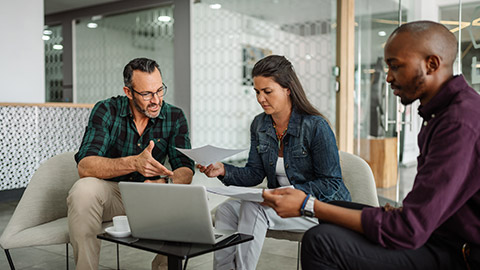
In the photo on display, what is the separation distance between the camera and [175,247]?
142cm

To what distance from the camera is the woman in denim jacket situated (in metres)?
1.82

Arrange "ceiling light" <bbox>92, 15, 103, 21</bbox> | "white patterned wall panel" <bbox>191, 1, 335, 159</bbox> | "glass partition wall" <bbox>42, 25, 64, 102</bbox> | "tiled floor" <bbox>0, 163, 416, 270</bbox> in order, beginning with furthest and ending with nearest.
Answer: "glass partition wall" <bbox>42, 25, 64, 102</bbox> → "ceiling light" <bbox>92, 15, 103, 21</bbox> → "white patterned wall panel" <bbox>191, 1, 335, 159</bbox> → "tiled floor" <bbox>0, 163, 416, 270</bbox>

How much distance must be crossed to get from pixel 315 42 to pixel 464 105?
384 centimetres

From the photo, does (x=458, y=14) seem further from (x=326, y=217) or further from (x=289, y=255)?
(x=326, y=217)

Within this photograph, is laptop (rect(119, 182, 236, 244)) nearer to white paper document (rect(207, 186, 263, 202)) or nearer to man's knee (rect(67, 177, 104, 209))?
white paper document (rect(207, 186, 263, 202))

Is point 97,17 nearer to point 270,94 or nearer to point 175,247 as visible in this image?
point 270,94

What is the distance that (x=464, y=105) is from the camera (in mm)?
1117

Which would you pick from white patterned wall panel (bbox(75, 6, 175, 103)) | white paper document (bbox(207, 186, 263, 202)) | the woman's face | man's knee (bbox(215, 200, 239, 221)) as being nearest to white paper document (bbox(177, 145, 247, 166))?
white paper document (bbox(207, 186, 263, 202))

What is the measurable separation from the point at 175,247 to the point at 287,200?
397 mm

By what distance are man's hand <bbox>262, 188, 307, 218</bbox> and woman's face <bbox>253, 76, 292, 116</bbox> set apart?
2.49 ft

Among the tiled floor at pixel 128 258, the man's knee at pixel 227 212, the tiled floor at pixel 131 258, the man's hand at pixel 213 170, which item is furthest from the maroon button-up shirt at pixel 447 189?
the tiled floor at pixel 128 258

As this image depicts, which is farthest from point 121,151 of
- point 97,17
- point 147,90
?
point 97,17

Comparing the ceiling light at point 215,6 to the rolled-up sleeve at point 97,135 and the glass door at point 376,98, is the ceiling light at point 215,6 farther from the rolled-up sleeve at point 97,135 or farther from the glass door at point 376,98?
the rolled-up sleeve at point 97,135

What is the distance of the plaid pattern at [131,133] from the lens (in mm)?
2239
